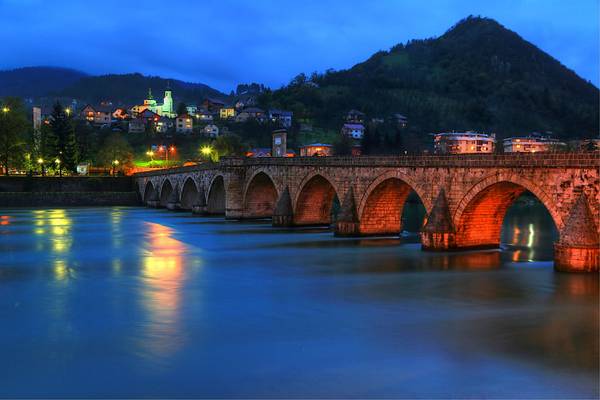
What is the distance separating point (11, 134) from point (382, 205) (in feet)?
199

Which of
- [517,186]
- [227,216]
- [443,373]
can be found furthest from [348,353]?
[227,216]

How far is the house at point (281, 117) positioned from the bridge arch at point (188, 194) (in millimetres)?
70541

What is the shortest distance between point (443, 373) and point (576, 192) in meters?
12.3

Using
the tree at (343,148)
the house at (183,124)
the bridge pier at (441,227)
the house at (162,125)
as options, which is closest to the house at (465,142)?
the tree at (343,148)

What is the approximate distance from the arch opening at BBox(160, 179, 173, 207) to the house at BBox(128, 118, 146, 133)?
66.2 metres

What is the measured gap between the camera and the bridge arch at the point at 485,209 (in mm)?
24992

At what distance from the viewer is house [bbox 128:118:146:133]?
136 m

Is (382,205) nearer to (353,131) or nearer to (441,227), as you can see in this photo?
(441,227)

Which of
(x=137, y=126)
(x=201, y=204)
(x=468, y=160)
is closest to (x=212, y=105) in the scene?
(x=137, y=126)

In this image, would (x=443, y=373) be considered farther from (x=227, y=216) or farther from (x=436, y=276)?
(x=227, y=216)

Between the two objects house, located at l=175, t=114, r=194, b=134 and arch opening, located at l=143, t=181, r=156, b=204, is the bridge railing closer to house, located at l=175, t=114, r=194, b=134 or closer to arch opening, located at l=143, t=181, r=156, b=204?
arch opening, located at l=143, t=181, r=156, b=204

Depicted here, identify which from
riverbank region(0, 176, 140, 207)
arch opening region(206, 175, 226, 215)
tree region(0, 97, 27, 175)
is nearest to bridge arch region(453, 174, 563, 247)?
arch opening region(206, 175, 226, 215)

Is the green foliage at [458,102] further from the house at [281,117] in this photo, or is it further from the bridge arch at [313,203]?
the bridge arch at [313,203]

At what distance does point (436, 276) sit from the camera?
73.4 feet
